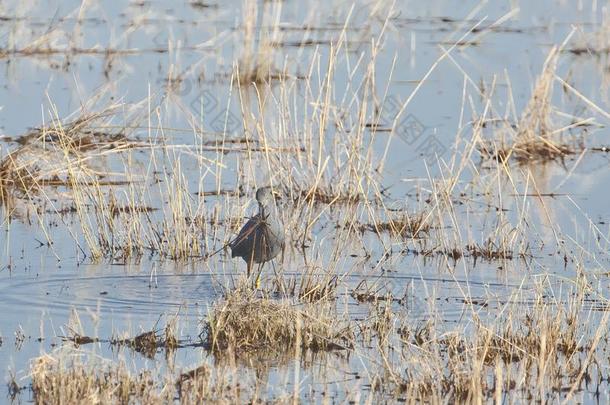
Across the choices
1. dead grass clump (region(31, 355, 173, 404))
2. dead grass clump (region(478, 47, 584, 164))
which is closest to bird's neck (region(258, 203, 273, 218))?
dead grass clump (region(31, 355, 173, 404))

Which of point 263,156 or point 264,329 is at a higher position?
point 263,156

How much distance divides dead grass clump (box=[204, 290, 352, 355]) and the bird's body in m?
1.39

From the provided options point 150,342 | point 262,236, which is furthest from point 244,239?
point 150,342

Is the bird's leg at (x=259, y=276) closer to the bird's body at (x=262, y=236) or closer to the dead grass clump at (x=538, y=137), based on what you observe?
the bird's body at (x=262, y=236)

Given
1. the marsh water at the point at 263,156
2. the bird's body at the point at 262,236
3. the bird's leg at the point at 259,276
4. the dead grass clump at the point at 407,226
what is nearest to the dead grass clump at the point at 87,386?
the marsh water at the point at 263,156

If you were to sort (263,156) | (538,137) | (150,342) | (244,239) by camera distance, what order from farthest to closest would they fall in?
1. (538,137)
2. (263,156)
3. (244,239)
4. (150,342)

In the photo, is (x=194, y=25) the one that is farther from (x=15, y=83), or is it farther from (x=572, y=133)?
(x=572, y=133)

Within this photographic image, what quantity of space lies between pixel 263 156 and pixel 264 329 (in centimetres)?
467

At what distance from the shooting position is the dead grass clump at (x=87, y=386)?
18.3 feet

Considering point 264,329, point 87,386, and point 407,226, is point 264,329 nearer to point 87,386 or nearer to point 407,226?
point 87,386

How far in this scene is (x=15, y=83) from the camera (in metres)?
15.4

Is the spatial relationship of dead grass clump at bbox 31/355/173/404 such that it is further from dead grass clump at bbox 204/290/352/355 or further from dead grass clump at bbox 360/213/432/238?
dead grass clump at bbox 360/213/432/238

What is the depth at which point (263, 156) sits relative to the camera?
37.1 feet

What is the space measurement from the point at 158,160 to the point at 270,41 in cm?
364
